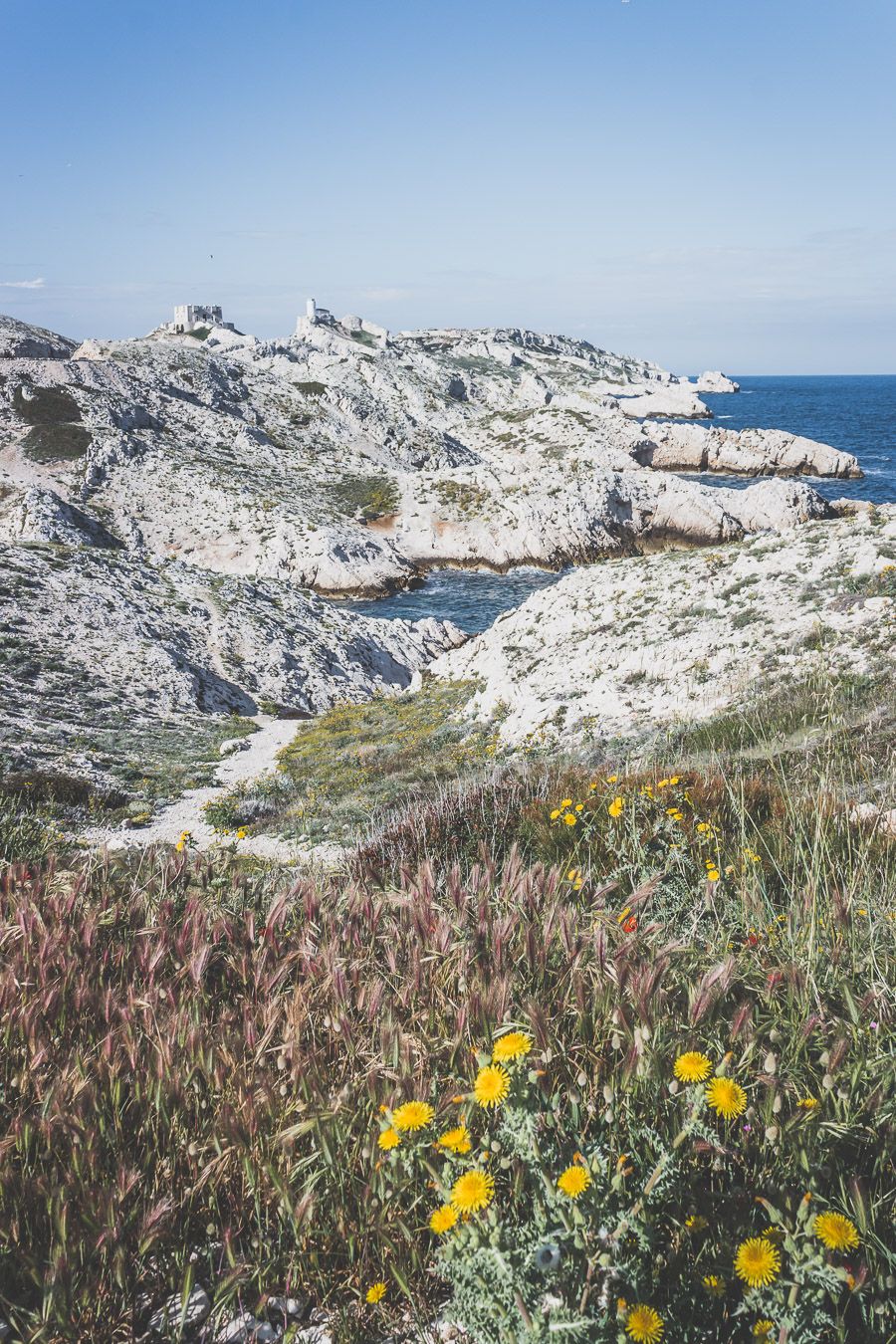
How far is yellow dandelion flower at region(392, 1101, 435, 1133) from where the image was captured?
6.84ft

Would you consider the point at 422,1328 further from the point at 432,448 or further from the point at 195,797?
the point at 432,448

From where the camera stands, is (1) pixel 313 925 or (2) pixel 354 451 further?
(2) pixel 354 451

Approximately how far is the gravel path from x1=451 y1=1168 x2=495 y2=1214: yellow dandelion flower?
14.4 ft

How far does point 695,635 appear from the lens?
16.5 metres

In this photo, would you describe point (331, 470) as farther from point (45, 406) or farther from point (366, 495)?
point (45, 406)

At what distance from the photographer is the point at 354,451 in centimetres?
7538

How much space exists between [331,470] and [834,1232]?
69.8 metres

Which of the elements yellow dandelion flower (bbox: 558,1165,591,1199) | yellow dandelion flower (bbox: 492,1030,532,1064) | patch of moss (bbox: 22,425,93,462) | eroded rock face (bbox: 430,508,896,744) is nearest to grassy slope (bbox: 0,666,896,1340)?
yellow dandelion flower (bbox: 492,1030,532,1064)

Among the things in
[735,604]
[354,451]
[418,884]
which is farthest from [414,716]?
[354,451]

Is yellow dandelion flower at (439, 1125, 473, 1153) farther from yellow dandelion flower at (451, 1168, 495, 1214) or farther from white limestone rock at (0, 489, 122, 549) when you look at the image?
white limestone rock at (0, 489, 122, 549)

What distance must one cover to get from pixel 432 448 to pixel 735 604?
6878 centimetres

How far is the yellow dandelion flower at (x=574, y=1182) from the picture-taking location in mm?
1754

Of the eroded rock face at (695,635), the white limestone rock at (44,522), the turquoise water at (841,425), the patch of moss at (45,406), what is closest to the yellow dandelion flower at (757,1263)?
the eroded rock face at (695,635)

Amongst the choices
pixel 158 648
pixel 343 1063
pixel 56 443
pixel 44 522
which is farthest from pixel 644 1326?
pixel 56 443
